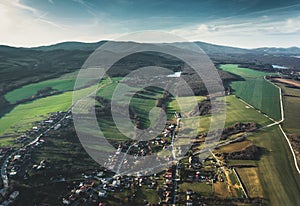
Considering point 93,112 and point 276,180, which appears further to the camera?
point 93,112

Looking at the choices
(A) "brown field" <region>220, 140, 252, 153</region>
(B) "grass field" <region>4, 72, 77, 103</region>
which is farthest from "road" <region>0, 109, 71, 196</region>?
(A) "brown field" <region>220, 140, 252, 153</region>

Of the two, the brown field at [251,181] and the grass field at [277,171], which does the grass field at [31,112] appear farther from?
the grass field at [277,171]

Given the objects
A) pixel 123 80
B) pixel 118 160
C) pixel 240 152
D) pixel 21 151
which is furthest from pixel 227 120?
pixel 123 80

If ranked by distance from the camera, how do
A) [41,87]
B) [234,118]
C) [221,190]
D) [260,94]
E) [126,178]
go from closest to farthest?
[221,190] < [126,178] < [234,118] < [260,94] < [41,87]

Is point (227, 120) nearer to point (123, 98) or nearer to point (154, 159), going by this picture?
point (154, 159)

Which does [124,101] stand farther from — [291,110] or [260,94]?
[260,94]

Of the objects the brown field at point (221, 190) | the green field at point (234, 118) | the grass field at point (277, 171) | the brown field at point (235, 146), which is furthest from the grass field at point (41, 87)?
the grass field at point (277, 171)

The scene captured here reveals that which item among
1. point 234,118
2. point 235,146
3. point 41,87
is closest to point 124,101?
point 234,118
